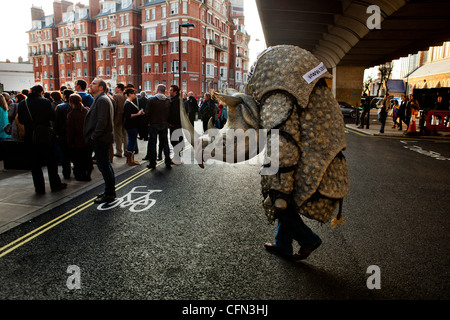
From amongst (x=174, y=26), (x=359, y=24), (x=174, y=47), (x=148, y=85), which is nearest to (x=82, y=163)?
(x=359, y=24)

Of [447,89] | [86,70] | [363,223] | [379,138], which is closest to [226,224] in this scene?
[363,223]

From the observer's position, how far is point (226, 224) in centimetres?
477

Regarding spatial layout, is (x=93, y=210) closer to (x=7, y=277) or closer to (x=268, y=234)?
(x=7, y=277)

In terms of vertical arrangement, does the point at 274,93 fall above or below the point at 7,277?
above

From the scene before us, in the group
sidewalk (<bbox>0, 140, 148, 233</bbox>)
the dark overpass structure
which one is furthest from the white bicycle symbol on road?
the dark overpass structure

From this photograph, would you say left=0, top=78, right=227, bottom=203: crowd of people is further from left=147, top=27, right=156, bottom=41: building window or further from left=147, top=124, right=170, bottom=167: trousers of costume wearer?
left=147, top=27, right=156, bottom=41: building window

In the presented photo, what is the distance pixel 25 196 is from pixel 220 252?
466 centimetres

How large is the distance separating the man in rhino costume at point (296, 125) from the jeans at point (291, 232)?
31 cm

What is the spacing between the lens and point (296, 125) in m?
→ 2.65

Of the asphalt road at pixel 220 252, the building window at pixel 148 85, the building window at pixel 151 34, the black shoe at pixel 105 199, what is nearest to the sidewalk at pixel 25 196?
the asphalt road at pixel 220 252

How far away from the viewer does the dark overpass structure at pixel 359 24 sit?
1260 centimetres

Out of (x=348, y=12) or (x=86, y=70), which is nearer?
(x=348, y=12)
